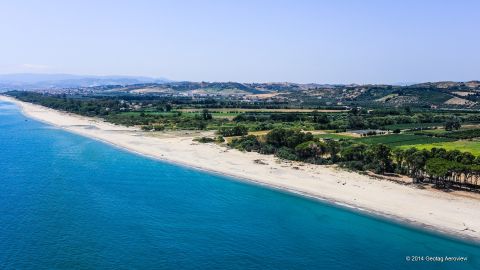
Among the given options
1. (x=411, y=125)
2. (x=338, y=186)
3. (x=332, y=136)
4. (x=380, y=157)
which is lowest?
(x=338, y=186)

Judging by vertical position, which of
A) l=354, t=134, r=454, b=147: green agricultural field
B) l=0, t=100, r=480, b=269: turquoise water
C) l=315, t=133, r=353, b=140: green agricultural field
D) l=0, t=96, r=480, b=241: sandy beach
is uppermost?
l=354, t=134, r=454, b=147: green agricultural field

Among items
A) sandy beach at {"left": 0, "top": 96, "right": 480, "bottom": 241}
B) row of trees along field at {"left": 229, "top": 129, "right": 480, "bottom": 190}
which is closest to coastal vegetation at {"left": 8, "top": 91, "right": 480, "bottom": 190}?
row of trees along field at {"left": 229, "top": 129, "right": 480, "bottom": 190}

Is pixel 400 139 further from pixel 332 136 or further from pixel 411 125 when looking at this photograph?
pixel 411 125

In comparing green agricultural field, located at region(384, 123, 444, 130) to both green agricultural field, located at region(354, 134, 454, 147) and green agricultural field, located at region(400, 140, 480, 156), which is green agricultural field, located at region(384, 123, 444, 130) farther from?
green agricultural field, located at region(400, 140, 480, 156)

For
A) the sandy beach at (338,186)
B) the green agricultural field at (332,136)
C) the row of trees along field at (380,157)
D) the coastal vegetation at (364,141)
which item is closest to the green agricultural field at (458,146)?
the coastal vegetation at (364,141)

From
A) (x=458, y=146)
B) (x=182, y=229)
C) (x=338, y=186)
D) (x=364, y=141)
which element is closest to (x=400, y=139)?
(x=364, y=141)
